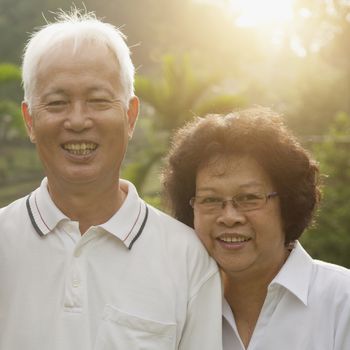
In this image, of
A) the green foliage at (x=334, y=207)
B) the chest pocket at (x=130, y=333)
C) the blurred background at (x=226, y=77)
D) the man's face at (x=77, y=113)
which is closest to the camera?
the chest pocket at (x=130, y=333)

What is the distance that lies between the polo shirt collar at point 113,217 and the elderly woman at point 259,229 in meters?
0.31

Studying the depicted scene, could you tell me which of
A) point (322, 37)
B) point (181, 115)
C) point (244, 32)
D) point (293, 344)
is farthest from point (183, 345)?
point (244, 32)

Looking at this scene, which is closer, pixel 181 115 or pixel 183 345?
pixel 183 345

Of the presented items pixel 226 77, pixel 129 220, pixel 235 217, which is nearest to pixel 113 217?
pixel 129 220

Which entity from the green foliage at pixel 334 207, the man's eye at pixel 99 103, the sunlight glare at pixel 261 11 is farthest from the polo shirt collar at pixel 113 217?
the sunlight glare at pixel 261 11

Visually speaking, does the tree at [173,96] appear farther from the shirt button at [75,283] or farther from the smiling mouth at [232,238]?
the shirt button at [75,283]

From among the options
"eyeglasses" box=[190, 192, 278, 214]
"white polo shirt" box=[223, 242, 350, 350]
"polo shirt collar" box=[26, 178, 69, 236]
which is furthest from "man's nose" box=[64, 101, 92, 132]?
"white polo shirt" box=[223, 242, 350, 350]

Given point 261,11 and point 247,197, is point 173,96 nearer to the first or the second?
point 247,197

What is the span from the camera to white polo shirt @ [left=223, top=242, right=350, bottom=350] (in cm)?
242

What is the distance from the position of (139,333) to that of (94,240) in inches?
13.4

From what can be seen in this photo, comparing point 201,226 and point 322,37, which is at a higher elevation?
point 322,37

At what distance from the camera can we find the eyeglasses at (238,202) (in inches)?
99.8

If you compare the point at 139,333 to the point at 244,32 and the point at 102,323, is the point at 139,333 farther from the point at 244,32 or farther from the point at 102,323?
the point at 244,32

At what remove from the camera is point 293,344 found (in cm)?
244
